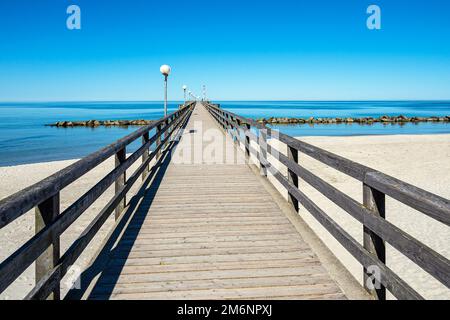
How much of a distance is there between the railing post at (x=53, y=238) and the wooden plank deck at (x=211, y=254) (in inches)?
19.1

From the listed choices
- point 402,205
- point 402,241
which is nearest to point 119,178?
point 402,241

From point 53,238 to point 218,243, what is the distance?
1.87 meters

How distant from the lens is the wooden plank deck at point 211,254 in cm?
275

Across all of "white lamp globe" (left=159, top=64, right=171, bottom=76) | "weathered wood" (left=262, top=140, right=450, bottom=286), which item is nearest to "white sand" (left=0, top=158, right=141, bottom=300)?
"weathered wood" (left=262, top=140, right=450, bottom=286)

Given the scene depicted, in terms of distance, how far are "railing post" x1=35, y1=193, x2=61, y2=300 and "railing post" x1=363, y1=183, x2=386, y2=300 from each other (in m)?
2.25

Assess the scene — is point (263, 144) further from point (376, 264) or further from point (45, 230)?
point (45, 230)

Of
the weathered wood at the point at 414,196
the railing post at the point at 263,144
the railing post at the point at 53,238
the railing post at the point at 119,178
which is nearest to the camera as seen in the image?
the weathered wood at the point at 414,196

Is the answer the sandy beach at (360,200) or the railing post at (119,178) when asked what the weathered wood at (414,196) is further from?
the sandy beach at (360,200)

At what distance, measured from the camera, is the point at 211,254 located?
11.2 ft

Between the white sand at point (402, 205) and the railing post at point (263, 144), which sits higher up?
the railing post at point (263, 144)

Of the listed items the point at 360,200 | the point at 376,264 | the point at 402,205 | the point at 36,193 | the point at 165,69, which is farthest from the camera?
the point at 165,69

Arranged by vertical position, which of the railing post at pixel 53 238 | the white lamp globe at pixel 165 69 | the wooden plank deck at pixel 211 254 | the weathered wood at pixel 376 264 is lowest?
the wooden plank deck at pixel 211 254

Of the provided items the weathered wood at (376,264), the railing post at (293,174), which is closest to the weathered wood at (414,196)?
the weathered wood at (376,264)
